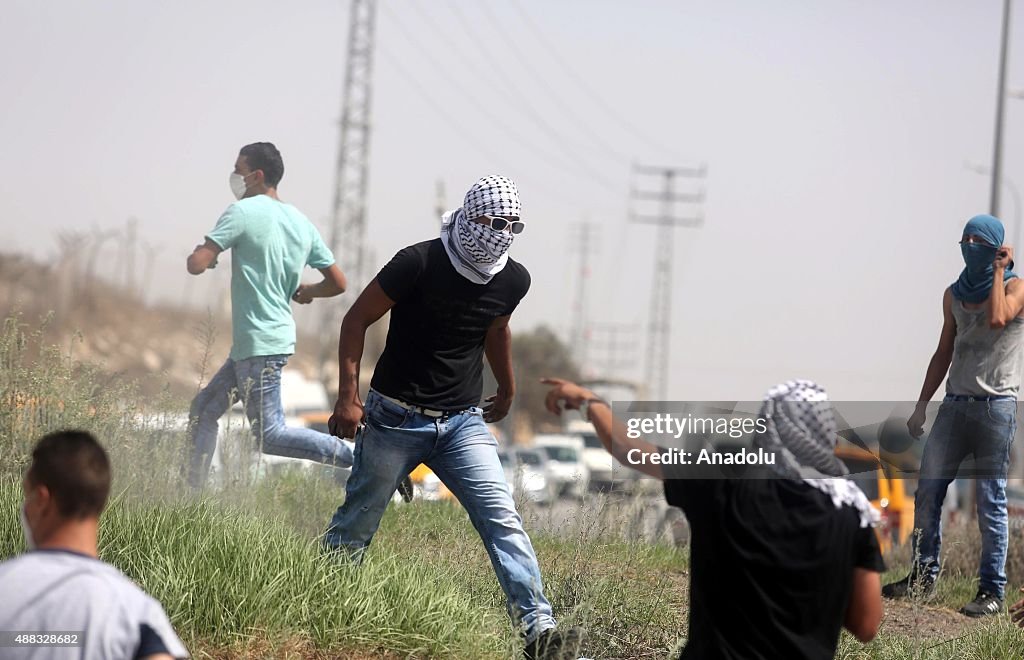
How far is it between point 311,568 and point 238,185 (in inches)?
121

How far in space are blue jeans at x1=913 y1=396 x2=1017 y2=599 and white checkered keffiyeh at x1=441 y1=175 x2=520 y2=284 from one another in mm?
3061

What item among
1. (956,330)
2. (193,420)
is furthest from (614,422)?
(956,330)

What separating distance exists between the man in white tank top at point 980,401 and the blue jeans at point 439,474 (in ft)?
8.48

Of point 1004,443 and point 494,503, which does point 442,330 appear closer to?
point 494,503

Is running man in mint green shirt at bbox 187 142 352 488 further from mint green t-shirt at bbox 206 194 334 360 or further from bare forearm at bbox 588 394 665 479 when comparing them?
bare forearm at bbox 588 394 665 479

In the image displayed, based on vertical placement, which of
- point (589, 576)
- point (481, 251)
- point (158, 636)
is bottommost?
point (589, 576)

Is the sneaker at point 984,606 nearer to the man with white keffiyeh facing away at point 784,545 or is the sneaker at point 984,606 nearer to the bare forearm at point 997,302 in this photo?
the bare forearm at point 997,302

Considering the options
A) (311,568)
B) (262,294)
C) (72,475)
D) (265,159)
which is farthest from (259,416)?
(72,475)

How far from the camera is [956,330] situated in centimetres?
759

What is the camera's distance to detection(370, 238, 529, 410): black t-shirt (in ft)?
18.3

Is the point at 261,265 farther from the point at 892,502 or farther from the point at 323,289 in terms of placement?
the point at 892,502

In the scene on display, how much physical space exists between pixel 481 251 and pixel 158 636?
2.86 m

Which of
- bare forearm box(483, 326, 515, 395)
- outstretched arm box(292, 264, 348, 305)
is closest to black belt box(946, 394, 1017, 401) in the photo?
bare forearm box(483, 326, 515, 395)
